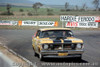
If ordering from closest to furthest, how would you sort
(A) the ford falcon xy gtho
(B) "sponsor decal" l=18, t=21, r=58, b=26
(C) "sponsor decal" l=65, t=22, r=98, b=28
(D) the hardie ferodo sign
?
1. (A) the ford falcon xy gtho
2. (D) the hardie ferodo sign
3. (C) "sponsor decal" l=65, t=22, r=98, b=28
4. (B) "sponsor decal" l=18, t=21, r=58, b=26

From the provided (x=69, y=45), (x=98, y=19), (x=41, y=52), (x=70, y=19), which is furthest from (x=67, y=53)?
(x=98, y=19)

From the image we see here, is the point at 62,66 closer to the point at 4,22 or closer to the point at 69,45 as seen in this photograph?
the point at 69,45

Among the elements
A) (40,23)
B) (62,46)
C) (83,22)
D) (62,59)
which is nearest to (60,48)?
(62,46)

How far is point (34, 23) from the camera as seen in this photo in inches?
1884

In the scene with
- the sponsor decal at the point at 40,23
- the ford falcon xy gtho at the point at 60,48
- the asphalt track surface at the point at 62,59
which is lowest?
the sponsor decal at the point at 40,23

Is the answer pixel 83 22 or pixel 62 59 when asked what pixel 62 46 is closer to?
pixel 62 59

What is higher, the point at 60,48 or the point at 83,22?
the point at 60,48

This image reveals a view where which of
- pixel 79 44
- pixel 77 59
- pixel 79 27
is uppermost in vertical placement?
pixel 79 44

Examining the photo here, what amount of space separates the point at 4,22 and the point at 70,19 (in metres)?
12.1

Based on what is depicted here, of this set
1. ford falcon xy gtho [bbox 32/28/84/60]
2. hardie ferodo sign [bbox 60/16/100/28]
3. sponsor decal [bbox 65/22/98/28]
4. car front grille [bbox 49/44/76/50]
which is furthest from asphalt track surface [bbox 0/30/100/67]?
sponsor decal [bbox 65/22/98/28]

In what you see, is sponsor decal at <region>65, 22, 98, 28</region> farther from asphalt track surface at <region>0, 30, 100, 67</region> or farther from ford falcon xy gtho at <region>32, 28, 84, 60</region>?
ford falcon xy gtho at <region>32, 28, 84, 60</region>

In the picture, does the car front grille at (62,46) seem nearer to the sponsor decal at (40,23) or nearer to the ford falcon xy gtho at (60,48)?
the ford falcon xy gtho at (60,48)

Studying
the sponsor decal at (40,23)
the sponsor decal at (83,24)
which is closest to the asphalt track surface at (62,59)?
the sponsor decal at (83,24)

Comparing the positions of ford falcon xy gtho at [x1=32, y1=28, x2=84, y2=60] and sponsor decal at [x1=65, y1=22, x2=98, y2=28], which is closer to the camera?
ford falcon xy gtho at [x1=32, y1=28, x2=84, y2=60]
